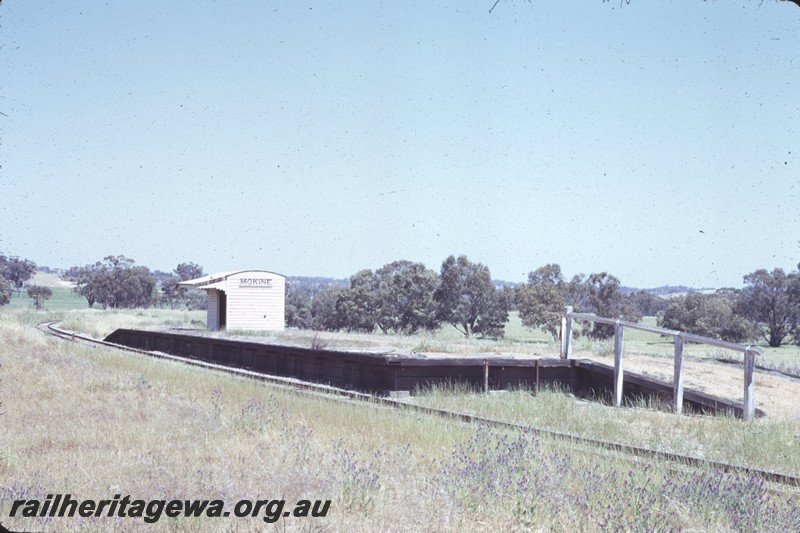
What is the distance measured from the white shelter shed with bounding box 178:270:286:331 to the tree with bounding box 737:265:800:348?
3397 cm

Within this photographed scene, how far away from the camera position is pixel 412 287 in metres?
64.9

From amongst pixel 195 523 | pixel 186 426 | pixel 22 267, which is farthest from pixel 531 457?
pixel 22 267

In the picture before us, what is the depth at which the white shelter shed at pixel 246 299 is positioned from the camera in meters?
44.6

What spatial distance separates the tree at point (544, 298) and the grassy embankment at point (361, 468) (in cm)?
4950

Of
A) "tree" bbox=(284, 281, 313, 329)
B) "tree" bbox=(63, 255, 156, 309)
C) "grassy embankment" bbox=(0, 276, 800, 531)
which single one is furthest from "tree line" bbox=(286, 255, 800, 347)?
"grassy embankment" bbox=(0, 276, 800, 531)

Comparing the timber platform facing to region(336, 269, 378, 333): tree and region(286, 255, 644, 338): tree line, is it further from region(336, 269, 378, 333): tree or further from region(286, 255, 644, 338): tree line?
region(336, 269, 378, 333): tree

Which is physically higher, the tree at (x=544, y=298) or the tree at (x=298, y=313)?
the tree at (x=544, y=298)

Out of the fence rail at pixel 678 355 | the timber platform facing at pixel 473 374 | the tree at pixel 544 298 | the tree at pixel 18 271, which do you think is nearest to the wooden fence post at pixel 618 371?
the fence rail at pixel 678 355

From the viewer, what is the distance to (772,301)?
2211 inches

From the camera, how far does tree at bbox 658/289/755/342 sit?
54125 mm

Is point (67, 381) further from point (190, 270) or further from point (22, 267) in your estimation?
point (190, 270)

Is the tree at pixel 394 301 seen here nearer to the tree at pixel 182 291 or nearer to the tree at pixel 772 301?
the tree at pixel 772 301

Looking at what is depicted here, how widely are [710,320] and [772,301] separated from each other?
5816 mm

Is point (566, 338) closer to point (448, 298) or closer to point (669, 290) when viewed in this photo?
point (448, 298)
